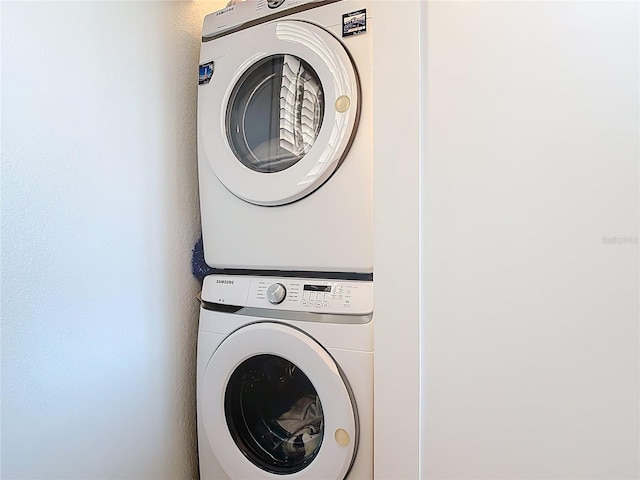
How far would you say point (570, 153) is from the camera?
0.82 metres

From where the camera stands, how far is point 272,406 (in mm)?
1303

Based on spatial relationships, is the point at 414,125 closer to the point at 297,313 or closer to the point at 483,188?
the point at 483,188

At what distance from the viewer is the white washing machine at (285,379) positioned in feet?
3.49

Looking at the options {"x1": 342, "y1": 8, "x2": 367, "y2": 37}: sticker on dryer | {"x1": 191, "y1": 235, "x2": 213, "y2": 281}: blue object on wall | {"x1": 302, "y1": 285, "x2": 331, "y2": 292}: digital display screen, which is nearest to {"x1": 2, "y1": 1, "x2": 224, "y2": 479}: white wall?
{"x1": 191, "y1": 235, "x2": 213, "y2": 281}: blue object on wall

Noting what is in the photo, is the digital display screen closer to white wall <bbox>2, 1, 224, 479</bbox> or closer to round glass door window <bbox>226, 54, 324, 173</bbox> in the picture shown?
round glass door window <bbox>226, 54, 324, 173</bbox>

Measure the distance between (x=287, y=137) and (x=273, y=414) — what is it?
2.57 feet

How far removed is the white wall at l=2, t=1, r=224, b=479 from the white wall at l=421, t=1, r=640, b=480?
750mm

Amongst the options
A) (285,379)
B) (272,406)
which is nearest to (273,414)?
(272,406)

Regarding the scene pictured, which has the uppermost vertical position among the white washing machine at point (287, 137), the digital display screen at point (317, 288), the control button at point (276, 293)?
the white washing machine at point (287, 137)

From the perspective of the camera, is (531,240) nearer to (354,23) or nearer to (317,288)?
(317,288)

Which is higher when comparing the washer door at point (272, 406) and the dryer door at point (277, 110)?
the dryer door at point (277, 110)

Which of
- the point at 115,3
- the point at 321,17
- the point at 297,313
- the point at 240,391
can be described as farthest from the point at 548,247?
the point at 115,3

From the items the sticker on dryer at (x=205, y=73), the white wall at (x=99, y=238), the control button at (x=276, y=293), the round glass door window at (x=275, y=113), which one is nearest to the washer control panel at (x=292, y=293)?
the control button at (x=276, y=293)

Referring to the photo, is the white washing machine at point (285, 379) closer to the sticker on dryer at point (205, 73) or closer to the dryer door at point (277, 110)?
the dryer door at point (277, 110)
